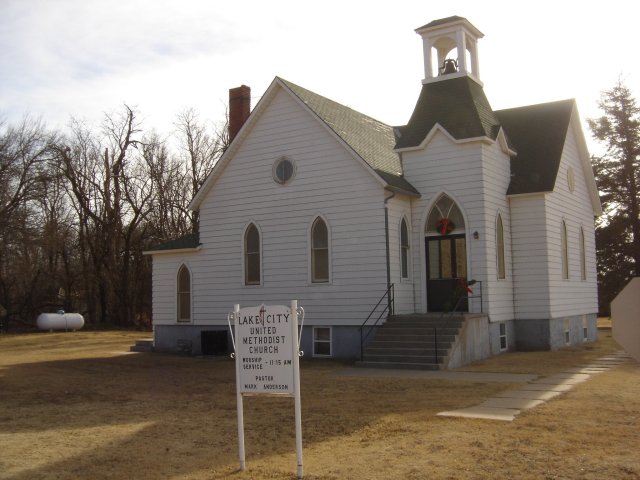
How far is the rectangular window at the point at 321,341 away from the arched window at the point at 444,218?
466 centimetres

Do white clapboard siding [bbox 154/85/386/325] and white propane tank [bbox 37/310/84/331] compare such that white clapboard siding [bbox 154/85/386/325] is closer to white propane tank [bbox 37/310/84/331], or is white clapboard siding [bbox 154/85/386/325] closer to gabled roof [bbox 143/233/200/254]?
gabled roof [bbox 143/233/200/254]

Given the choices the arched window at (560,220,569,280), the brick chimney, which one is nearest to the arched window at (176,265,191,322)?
the brick chimney

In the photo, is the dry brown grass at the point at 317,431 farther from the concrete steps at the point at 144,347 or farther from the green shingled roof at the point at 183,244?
the concrete steps at the point at 144,347

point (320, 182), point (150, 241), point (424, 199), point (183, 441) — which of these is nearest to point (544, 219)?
point (424, 199)

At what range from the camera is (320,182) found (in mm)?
23453

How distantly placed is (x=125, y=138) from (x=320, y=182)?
3272cm

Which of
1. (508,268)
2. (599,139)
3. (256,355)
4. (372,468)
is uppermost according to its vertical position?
(599,139)

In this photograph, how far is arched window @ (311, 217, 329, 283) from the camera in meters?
23.5

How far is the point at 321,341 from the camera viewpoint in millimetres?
23438

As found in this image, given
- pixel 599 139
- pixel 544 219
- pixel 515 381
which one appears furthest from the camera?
pixel 599 139

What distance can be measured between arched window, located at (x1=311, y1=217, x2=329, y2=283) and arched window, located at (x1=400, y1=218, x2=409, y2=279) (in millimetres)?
2410

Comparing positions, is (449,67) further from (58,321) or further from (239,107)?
(58,321)

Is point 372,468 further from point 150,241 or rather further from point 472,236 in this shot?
point 150,241

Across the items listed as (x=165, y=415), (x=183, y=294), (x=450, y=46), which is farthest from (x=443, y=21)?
(x=165, y=415)
